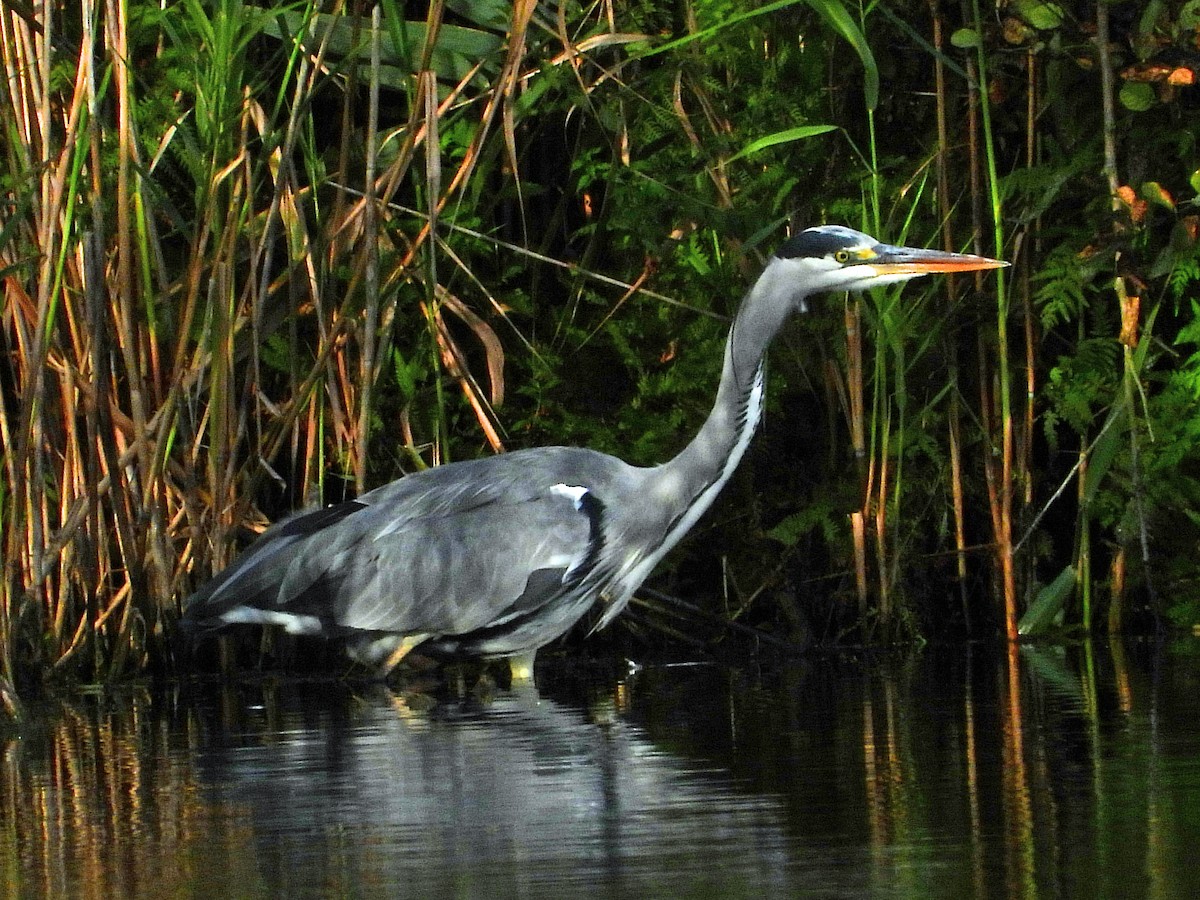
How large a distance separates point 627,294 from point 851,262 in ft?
2.91

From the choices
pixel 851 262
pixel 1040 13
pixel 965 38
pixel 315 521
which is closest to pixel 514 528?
pixel 315 521

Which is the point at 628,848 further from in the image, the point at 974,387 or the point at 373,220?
the point at 974,387

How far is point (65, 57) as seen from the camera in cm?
565

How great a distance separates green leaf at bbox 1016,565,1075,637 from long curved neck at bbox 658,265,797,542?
98 centimetres

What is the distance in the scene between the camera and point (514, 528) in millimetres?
5809

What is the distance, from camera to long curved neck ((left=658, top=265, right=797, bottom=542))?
19.1 feet

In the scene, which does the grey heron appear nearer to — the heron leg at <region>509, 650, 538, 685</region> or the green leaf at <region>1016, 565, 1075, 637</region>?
the heron leg at <region>509, 650, 538, 685</region>

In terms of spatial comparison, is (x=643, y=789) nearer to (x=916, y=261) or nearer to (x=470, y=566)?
(x=470, y=566)

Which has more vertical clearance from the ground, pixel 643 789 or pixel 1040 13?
pixel 1040 13

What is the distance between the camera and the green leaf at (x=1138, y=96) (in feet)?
19.2

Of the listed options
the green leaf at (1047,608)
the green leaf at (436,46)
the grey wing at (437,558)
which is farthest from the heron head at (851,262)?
the green leaf at (436,46)

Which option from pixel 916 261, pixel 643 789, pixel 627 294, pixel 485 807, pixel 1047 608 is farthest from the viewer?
pixel 627 294

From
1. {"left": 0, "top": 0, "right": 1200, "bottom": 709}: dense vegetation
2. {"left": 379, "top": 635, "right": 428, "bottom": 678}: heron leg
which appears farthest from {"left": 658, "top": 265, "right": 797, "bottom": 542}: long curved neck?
{"left": 379, "top": 635, "right": 428, "bottom": 678}: heron leg

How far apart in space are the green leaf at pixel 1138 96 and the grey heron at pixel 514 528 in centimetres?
79
